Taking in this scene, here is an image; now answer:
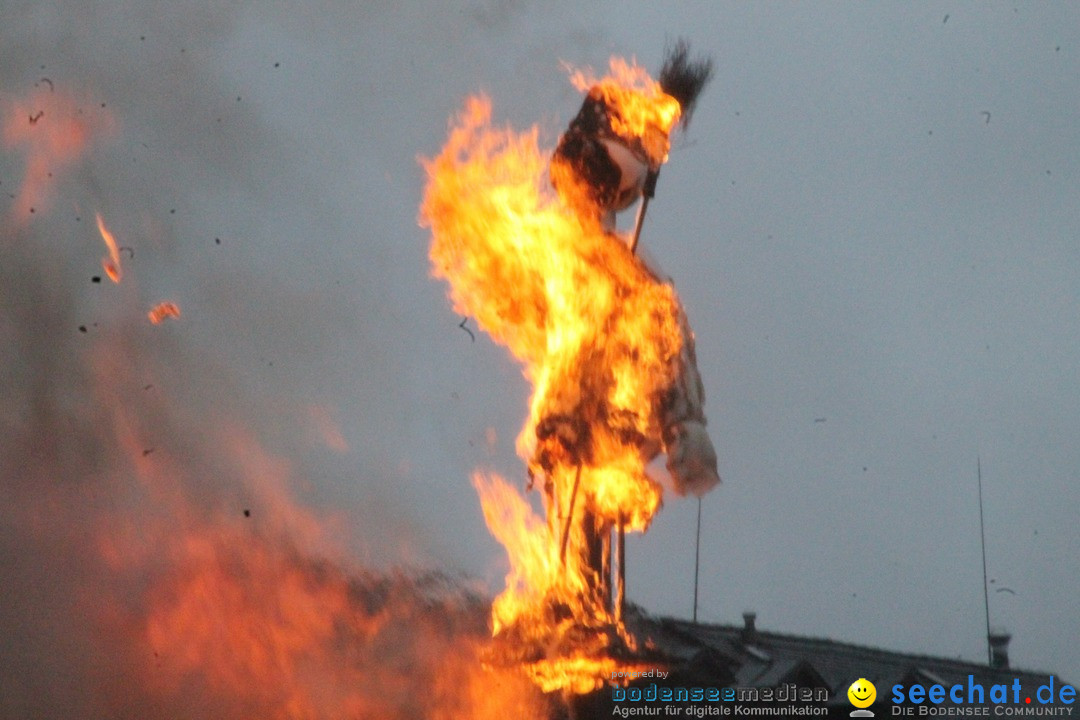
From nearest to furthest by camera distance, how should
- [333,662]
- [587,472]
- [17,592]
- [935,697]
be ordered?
1. [587,472]
2. [17,592]
3. [333,662]
4. [935,697]

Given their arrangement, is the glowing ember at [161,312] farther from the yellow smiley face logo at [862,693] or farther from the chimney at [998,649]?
the chimney at [998,649]

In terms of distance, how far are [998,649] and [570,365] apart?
19697 mm

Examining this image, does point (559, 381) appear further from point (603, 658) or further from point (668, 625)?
point (668, 625)

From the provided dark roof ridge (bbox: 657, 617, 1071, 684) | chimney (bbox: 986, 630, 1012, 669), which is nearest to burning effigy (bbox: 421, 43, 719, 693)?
dark roof ridge (bbox: 657, 617, 1071, 684)

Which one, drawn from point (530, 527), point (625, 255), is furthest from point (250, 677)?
point (625, 255)

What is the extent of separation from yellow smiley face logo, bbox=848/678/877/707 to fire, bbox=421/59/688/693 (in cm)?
1062

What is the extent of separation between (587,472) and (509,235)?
222 cm

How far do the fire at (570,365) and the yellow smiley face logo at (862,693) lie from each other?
10624 mm

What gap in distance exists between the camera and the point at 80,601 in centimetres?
1127

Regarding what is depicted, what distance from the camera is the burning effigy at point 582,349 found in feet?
28.8

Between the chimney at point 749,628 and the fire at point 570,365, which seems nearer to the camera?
the fire at point 570,365

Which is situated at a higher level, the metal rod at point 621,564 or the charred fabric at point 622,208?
the charred fabric at point 622,208

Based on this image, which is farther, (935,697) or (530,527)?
(935,697)

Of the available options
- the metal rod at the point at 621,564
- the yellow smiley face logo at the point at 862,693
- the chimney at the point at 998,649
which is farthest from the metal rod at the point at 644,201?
the chimney at the point at 998,649
